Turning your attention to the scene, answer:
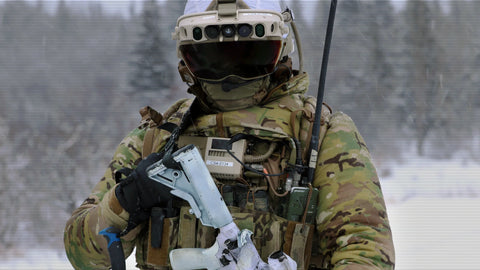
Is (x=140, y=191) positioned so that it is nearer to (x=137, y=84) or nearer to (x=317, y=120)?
(x=317, y=120)

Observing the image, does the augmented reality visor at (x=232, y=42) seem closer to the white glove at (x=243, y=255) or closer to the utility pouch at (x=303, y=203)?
the utility pouch at (x=303, y=203)

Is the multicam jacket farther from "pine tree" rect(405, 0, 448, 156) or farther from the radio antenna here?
"pine tree" rect(405, 0, 448, 156)

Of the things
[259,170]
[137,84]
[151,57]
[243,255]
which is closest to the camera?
[243,255]

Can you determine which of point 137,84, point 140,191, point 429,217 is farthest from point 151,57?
point 140,191

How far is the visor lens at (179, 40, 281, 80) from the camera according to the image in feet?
7.05

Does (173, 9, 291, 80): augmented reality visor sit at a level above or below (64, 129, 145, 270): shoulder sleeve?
above

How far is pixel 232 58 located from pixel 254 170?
20.0 inches

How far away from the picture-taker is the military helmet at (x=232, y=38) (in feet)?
6.75

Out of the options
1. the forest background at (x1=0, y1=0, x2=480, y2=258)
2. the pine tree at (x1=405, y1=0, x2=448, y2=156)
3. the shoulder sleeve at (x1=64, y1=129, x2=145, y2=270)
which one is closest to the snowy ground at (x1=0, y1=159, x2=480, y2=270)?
the forest background at (x1=0, y1=0, x2=480, y2=258)

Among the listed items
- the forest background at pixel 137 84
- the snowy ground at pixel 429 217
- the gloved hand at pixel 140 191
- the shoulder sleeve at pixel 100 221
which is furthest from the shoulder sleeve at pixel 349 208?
the forest background at pixel 137 84

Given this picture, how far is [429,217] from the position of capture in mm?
15305

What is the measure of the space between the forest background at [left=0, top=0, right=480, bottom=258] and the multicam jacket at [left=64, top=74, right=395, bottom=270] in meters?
15.4

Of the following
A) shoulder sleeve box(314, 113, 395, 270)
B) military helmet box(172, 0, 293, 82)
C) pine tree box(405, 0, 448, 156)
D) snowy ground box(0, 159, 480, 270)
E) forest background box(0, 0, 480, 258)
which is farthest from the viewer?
pine tree box(405, 0, 448, 156)

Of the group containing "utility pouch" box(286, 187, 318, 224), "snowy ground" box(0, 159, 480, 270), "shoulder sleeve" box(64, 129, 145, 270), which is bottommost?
"snowy ground" box(0, 159, 480, 270)
